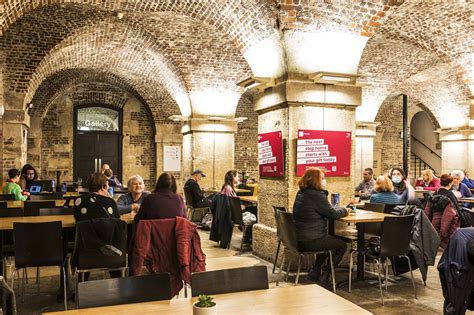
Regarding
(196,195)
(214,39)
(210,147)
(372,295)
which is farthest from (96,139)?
(372,295)

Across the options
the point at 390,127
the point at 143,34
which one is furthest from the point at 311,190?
the point at 390,127

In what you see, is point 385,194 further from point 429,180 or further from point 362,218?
point 429,180

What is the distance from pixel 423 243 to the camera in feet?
17.5

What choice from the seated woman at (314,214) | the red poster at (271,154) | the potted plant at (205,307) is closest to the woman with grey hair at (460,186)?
the red poster at (271,154)

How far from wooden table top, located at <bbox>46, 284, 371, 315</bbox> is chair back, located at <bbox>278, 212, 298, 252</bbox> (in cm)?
258

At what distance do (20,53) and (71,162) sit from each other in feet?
23.8

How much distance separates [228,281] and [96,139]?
1575cm

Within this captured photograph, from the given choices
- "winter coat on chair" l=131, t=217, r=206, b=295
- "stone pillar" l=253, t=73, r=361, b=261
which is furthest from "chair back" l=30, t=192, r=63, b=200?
"winter coat on chair" l=131, t=217, r=206, b=295

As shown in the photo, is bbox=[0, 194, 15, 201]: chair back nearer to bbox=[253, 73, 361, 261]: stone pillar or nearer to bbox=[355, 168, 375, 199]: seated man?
bbox=[253, 73, 361, 261]: stone pillar

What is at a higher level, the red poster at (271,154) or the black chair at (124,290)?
the red poster at (271,154)

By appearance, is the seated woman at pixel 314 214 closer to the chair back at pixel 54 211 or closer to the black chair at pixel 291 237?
the black chair at pixel 291 237

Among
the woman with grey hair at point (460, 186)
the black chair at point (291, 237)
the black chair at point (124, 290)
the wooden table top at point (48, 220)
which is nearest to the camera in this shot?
the black chair at point (124, 290)

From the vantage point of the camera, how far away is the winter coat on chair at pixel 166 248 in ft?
13.6

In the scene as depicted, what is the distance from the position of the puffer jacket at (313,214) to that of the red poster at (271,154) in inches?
52.1
